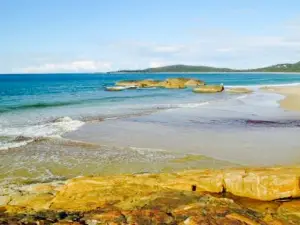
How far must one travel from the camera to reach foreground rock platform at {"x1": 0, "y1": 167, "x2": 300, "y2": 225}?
7695 millimetres

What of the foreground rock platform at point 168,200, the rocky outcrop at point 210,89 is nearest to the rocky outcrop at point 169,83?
the rocky outcrop at point 210,89

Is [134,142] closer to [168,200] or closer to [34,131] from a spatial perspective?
[34,131]

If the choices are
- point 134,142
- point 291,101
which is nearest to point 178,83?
point 291,101

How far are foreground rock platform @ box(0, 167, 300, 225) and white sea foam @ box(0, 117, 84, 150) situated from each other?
9883 millimetres

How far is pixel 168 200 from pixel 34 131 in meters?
17.9

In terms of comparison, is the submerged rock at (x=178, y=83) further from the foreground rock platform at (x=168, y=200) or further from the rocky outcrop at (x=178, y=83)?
the foreground rock platform at (x=168, y=200)

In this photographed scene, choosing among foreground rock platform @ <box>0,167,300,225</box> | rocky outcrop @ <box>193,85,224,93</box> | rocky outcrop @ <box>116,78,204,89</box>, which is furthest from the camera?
rocky outcrop @ <box>116,78,204,89</box>

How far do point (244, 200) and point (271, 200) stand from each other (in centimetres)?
83

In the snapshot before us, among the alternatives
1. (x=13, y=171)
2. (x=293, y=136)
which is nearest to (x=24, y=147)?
(x=13, y=171)

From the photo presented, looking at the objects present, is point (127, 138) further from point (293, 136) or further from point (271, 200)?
point (271, 200)

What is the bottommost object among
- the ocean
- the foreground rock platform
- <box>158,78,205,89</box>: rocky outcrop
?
the ocean

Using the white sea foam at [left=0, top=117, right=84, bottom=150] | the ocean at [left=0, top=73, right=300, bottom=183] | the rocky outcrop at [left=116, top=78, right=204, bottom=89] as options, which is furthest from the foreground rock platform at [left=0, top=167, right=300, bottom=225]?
the rocky outcrop at [left=116, top=78, right=204, bottom=89]

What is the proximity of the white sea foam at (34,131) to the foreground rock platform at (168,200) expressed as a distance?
988cm

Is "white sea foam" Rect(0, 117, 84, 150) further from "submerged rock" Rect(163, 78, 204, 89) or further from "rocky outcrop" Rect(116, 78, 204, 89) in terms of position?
"rocky outcrop" Rect(116, 78, 204, 89)
